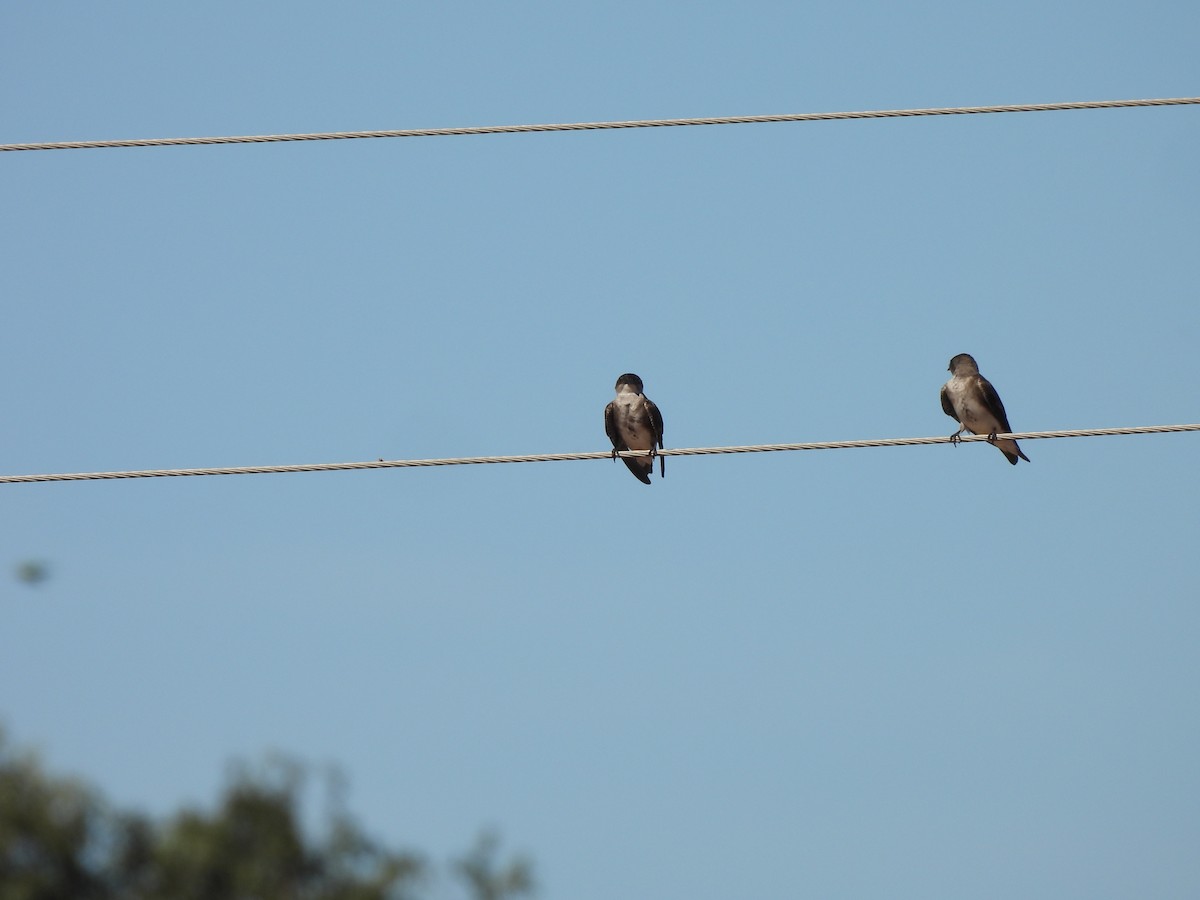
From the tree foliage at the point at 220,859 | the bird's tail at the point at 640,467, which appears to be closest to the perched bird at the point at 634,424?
the bird's tail at the point at 640,467

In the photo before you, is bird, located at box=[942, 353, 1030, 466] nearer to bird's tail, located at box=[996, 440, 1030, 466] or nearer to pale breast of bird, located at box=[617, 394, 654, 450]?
bird's tail, located at box=[996, 440, 1030, 466]

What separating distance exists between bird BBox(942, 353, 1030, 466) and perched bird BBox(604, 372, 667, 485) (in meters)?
2.25

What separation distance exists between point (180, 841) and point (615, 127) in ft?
125

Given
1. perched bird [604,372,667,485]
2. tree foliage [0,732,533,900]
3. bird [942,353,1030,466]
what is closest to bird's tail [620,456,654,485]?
perched bird [604,372,667,485]

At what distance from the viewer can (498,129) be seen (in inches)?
422

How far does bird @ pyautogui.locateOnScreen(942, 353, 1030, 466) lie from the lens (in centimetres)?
1540

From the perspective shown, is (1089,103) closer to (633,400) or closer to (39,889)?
(633,400)

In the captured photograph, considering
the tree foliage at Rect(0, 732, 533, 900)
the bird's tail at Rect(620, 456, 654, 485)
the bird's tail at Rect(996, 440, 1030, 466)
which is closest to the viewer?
the bird's tail at Rect(996, 440, 1030, 466)

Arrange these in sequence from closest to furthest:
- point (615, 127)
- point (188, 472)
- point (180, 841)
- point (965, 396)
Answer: point (188, 472), point (615, 127), point (965, 396), point (180, 841)

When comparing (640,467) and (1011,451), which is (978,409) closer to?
(1011,451)

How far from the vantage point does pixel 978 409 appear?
15.5 meters

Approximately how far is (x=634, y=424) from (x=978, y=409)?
102 inches

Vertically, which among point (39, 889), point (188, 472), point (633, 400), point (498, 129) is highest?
point (39, 889)

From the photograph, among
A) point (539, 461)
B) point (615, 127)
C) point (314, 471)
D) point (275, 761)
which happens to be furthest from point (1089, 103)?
point (275, 761)
